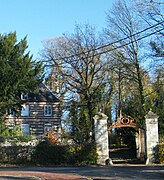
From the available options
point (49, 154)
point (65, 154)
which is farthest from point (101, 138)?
point (49, 154)

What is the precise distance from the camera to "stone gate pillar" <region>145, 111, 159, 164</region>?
2944cm

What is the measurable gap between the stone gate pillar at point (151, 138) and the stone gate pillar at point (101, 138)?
9.68ft

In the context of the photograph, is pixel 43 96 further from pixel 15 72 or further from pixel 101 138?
pixel 101 138

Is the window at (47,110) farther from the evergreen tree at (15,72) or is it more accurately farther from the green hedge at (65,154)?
the green hedge at (65,154)

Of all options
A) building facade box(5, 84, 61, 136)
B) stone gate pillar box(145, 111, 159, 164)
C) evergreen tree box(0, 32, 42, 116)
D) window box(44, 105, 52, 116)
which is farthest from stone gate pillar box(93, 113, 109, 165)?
window box(44, 105, 52, 116)

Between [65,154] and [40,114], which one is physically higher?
[40,114]

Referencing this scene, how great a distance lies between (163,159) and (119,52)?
14.9 m

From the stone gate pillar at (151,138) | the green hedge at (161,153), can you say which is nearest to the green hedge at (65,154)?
the stone gate pillar at (151,138)

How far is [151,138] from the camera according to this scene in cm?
2989

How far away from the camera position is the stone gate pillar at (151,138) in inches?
1159

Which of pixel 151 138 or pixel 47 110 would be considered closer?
pixel 151 138

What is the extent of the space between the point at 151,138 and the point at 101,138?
3.61 m

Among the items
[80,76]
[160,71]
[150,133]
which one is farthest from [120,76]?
[150,133]

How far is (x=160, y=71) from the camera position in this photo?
33.3 m
